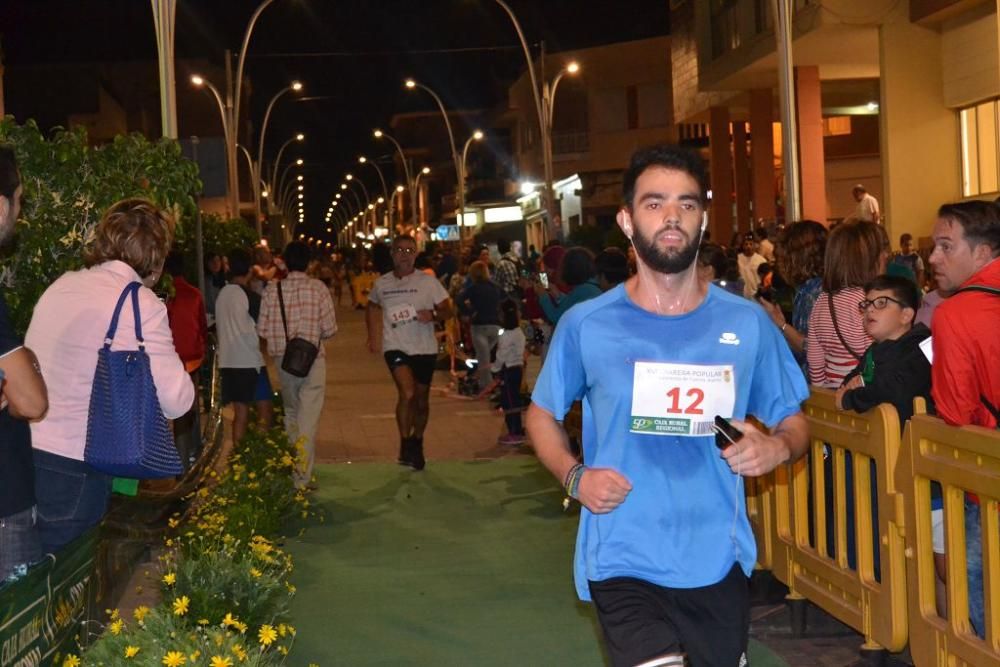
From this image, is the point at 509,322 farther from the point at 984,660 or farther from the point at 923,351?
the point at 984,660

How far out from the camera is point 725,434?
13.4 ft

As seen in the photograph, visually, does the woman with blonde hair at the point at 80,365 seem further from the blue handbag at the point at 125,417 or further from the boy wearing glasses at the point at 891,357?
the boy wearing glasses at the point at 891,357

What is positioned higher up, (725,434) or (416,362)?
(725,434)

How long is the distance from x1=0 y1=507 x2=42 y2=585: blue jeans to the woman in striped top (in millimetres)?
4364

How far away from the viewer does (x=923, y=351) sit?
20.9 ft

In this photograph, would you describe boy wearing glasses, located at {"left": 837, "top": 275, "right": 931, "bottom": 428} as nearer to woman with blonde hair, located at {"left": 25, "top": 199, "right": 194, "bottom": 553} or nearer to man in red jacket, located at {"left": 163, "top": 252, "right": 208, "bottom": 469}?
woman with blonde hair, located at {"left": 25, "top": 199, "right": 194, "bottom": 553}

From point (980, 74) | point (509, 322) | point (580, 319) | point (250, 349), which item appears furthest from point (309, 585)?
point (980, 74)

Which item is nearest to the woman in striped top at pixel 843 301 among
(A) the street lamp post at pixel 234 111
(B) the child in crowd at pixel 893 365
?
(B) the child in crowd at pixel 893 365

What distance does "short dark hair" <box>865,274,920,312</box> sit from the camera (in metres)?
7.11

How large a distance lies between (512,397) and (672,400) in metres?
11.9

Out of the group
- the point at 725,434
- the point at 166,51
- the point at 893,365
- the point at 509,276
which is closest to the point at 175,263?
the point at 166,51

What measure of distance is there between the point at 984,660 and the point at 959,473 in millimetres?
667

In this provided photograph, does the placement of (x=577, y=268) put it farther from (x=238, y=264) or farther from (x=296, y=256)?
(x=238, y=264)

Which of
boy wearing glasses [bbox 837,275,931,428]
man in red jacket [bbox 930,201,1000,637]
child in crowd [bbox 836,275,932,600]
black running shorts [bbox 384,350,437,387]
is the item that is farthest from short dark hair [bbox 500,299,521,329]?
man in red jacket [bbox 930,201,1000,637]
